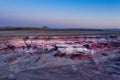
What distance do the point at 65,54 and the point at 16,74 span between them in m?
5.08

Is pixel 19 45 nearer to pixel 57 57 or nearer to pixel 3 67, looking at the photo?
pixel 57 57

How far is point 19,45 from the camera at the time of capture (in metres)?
14.9

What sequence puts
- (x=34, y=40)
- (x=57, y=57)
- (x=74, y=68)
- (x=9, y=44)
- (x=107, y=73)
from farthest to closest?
(x=34, y=40) < (x=9, y=44) < (x=57, y=57) < (x=74, y=68) < (x=107, y=73)

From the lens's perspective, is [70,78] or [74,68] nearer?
[70,78]

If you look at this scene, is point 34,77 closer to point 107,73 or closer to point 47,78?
point 47,78

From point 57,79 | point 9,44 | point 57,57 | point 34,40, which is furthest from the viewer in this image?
point 34,40

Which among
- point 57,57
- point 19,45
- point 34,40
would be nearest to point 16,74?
point 57,57

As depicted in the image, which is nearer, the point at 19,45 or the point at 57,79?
the point at 57,79

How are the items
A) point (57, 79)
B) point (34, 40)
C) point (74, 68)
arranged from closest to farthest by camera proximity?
point (57, 79), point (74, 68), point (34, 40)

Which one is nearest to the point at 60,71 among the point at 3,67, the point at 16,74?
the point at 16,74

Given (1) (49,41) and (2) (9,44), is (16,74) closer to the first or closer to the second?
(2) (9,44)

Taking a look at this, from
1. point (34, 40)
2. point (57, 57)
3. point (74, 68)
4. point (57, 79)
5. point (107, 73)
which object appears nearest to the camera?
point (57, 79)

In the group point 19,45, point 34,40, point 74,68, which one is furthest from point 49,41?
point 74,68

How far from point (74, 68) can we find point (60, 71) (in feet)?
3.47
